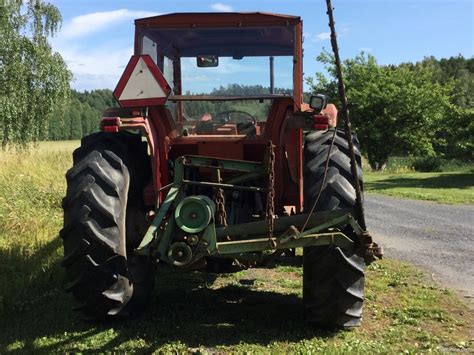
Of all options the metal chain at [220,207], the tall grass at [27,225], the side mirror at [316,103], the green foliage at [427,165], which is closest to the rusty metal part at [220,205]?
the metal chain at [220,207]

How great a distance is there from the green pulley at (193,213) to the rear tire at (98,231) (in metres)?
0.52

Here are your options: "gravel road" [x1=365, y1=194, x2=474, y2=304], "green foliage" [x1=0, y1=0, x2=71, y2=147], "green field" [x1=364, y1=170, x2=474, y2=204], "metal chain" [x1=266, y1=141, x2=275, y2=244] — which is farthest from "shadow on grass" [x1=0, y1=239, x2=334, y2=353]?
"green foliage" [x1=0, y1=0, x2=71, y2=147]

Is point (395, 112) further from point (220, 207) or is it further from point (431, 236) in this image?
point (220, 207)

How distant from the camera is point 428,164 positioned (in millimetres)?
27406

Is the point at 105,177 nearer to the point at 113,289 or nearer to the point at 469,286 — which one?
the point at 113,289

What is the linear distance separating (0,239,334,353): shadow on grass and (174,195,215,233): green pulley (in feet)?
2.96

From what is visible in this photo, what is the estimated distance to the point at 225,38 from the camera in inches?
179

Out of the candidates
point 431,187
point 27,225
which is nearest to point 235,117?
point 27,225

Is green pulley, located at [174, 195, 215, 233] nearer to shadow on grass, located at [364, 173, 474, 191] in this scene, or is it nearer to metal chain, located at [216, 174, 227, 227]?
metal chain, located at [216, 174, 227, 227]

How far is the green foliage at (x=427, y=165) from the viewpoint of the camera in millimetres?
27172

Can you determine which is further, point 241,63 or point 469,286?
point 469,286

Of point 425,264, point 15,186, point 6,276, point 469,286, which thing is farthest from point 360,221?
point 15,186

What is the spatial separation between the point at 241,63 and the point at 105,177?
6.13 ft

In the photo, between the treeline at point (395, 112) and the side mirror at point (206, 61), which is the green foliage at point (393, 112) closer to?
the treeline at point (395, 112)
